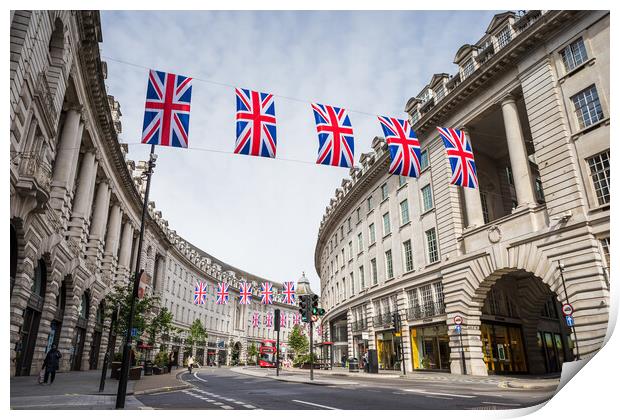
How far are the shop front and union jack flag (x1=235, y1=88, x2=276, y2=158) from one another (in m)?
19.9

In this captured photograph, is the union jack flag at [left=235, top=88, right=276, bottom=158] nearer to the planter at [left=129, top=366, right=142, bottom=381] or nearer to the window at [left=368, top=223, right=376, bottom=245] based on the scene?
the planter at [left=129, top=366, right=142, bottom=381]

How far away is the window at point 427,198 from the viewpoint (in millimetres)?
29359

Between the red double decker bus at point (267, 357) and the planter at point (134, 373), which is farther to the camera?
the red double decker bus at point (267, 357)

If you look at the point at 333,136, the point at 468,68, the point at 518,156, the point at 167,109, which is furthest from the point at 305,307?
the point at 468,68

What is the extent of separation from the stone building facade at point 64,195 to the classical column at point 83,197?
0.23 ft

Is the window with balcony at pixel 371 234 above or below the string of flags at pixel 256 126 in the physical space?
above

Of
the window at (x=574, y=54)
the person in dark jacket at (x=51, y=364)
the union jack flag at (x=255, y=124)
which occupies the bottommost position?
the person in dark jacket at (x=51, y=364)

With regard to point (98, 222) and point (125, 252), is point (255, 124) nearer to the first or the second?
point (98, 222)

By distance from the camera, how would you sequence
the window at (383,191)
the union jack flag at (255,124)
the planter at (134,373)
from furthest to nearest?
the window at (383,191) < the planter at (134,373) < the union jack flag at (255,124)

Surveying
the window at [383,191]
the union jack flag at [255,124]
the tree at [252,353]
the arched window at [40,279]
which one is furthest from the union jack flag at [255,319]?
the union jack flag at [255,124]

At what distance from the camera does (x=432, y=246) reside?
28.8 metres

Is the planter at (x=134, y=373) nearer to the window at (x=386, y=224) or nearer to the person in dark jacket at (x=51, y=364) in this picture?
the person in dark jacket at (x=51, y=364)
